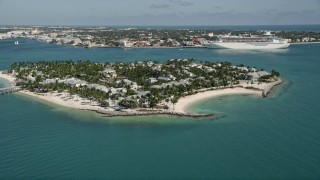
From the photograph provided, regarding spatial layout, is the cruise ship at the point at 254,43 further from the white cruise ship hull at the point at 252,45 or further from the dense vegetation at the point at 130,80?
the dense vegetation at the point at 130,80

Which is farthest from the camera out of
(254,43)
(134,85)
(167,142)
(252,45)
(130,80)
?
(252,45)

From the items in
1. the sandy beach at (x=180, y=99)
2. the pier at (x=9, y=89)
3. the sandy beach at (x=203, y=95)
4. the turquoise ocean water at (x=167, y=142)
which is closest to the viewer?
the turquoise ocean water at (x=167, y=142)

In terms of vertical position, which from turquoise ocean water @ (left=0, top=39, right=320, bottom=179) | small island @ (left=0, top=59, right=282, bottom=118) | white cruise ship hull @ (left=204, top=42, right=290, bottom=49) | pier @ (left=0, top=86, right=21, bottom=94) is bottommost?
turquoise ocean water @ (left=0, top=39, right=320, bottom=179)

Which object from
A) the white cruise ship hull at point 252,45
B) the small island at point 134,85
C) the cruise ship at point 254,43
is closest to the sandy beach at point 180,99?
the small island at point 134,85

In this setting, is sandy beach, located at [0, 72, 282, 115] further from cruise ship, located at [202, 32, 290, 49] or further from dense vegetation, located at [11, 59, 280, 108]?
cruise ship, located at [202, 32, 290, 49]

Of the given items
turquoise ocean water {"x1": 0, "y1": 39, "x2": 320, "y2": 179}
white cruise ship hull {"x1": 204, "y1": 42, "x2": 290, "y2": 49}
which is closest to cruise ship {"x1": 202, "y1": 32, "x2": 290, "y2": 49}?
white cruise ship hull {"x1": 204, "y1": 42, "x2": 290, "y2": 49}

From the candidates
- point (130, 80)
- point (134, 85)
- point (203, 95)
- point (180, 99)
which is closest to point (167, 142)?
point (180, 99)

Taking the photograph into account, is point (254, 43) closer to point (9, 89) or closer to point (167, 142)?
point (9, 89)

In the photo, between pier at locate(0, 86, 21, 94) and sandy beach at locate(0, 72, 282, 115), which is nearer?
sandy beach at locate(0, 72, 282, 115)
